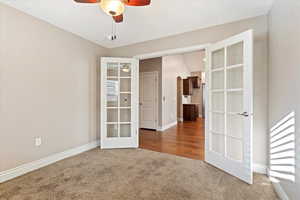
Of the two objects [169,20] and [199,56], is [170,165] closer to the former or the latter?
[169,20]

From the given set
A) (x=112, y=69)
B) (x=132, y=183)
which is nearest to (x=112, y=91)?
(x=112, y=69)

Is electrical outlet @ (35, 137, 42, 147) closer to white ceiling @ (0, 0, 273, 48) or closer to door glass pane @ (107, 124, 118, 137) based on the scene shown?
door glass pane @ (107, 124, 118, 137)

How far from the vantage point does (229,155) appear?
226cm

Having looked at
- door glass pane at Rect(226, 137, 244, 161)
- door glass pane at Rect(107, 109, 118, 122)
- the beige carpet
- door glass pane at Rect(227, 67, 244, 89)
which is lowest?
the beige carpet

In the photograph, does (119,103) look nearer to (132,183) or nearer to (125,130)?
(125,130)

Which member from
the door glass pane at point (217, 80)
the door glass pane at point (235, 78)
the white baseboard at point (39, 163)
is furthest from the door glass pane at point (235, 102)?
the white baseboard at point (39, 163)

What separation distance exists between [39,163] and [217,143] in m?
2.97

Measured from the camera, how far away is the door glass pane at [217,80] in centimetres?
243

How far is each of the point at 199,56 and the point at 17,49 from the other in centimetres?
678

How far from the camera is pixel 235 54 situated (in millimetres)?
2244

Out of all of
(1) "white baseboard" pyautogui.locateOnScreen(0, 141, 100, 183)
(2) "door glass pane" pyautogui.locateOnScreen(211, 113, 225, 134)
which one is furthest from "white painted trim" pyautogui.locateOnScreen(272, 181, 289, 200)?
(1) "white baseboard" pyautogui.locateOnScreen(0, 141, 100, 183)

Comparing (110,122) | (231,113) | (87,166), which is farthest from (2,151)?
(231,113)

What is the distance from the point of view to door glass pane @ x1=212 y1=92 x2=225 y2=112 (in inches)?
95.5

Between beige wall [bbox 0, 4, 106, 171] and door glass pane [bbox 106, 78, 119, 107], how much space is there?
1.25ft
